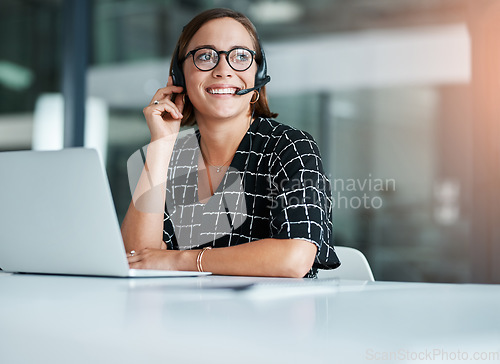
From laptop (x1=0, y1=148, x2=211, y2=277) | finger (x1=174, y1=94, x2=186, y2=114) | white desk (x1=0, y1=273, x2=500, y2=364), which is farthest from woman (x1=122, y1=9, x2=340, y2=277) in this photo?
white desk (x1=0, y1=273, x2=500, y2=364)

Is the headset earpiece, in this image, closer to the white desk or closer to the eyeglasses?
the eyeglasses

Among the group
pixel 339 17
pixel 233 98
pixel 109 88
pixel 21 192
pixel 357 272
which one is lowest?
pixel 357 272

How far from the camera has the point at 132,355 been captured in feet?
1.52

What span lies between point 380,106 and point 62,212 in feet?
9.43

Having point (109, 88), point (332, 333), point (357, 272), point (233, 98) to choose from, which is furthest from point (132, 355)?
point (109, 88)

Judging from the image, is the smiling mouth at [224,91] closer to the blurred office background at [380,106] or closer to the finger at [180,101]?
the finger at [180,101]

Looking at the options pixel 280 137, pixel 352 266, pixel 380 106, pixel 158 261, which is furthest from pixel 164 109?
pixel 380 106

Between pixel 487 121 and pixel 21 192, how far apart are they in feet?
9.71

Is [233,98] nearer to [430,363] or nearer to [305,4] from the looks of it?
[430,363]

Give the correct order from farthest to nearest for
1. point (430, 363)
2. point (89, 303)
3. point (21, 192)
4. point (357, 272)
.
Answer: point (357, 272), point (21, 192), point (89, 303), point (430, 363)

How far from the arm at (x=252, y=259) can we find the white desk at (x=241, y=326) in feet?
1.33

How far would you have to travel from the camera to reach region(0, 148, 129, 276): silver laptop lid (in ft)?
3.04

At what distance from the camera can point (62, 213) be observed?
0.96m

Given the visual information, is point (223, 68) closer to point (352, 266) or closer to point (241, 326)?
point (352, 266)
